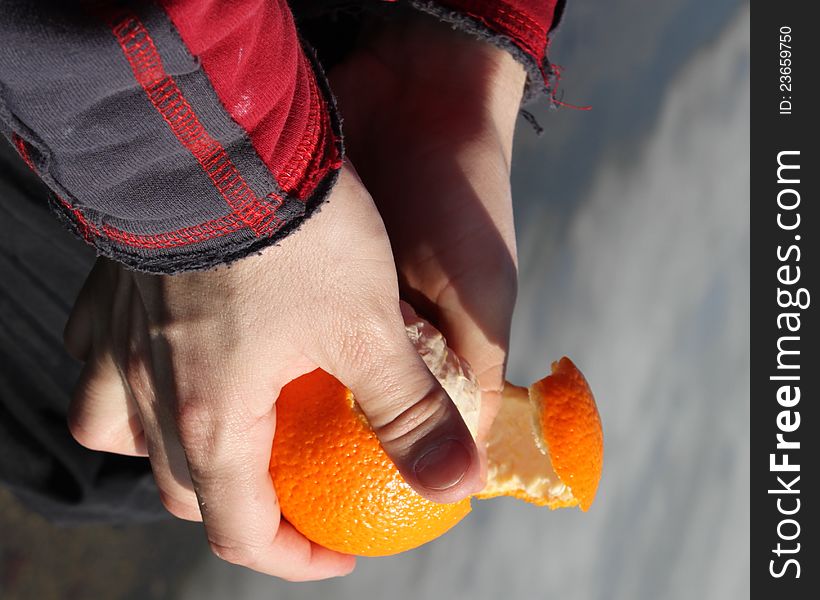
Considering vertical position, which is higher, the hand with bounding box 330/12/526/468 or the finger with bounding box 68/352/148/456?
the hand with bounding box 330/12/526/468

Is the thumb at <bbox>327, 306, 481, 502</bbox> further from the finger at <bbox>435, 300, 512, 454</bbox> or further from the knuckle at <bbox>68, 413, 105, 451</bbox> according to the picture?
the knuckle at <bbox>68, 413, 105, 451</bbox>

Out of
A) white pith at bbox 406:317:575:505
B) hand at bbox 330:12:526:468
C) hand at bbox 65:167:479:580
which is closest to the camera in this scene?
hand at bbox 65:167:479:580

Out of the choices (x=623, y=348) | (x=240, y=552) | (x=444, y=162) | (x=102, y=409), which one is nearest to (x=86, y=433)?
(x=102, y=409)

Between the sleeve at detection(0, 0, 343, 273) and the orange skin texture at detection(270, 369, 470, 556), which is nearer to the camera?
the sleeve at detection(0, 0, 343, 273)

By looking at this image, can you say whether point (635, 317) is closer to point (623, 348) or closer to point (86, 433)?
point (623, 348)
